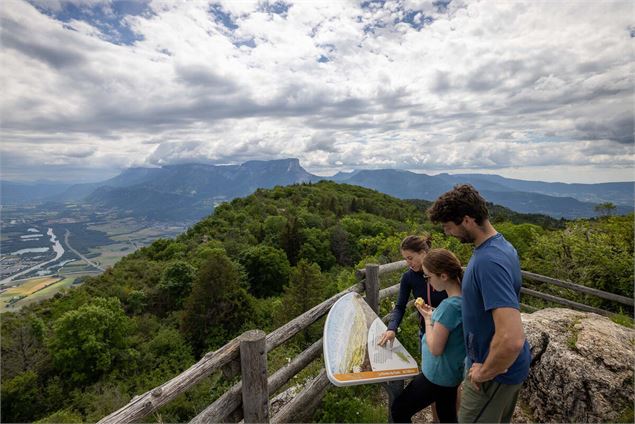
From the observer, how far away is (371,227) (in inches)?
2176

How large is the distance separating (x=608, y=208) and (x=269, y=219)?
150 ft

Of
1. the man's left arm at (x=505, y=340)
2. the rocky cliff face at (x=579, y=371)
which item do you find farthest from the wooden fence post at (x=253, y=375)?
the rocky cliff face at (x=579, y=371)

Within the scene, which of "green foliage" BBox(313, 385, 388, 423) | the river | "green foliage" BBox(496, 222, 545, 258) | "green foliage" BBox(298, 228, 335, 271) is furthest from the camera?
the river

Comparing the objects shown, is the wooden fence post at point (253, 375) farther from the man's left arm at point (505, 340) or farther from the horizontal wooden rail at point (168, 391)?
the man's left arm at point (505, 340)

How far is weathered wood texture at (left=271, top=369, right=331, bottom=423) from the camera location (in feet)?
10.5

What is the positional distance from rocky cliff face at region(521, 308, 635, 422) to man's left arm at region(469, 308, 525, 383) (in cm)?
248

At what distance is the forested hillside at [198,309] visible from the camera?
802 cm

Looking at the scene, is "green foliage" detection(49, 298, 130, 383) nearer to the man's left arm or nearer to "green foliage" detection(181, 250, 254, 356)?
"green foliage" detection(181, 250, 254, 356)

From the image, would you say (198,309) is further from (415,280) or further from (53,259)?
(53,259)

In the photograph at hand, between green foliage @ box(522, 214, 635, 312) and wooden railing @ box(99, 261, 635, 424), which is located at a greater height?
wooden railing @ box(99, 261, 635, 424)

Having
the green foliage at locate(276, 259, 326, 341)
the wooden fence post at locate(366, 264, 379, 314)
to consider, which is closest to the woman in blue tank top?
the wooden fence post at locate(366, 264, 379, 314)

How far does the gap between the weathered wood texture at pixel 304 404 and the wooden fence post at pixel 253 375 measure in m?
0.51

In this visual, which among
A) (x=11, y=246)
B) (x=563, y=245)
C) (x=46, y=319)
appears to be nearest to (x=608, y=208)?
(x=563, y=245)

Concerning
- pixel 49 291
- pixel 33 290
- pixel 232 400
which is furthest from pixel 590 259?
pixel 33 290
